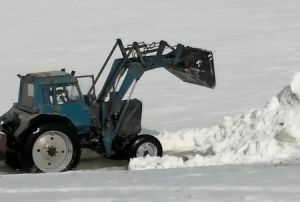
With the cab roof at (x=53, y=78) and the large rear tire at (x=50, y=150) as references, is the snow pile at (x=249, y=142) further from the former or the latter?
the cab roof at (x=53, y=78)

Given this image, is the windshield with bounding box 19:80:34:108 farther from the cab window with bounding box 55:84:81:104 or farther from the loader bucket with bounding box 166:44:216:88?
the loader bucket with bounding box 166:44:216:88

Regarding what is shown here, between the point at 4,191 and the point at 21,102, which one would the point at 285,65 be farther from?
the point at 4,191

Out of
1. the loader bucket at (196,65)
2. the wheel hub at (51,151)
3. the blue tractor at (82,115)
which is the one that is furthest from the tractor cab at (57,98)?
the loader bucket at (196,65)

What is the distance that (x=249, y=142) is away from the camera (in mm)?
9750

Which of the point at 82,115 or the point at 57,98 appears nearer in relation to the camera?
the point at 57,98

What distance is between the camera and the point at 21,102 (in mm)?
10492

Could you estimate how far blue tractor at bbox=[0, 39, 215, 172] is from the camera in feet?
31.8

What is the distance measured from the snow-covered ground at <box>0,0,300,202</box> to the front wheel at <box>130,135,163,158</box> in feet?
1.82

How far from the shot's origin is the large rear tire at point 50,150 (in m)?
9.58

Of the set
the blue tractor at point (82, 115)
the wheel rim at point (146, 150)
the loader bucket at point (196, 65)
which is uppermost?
the loader bucket at point (196, 65)

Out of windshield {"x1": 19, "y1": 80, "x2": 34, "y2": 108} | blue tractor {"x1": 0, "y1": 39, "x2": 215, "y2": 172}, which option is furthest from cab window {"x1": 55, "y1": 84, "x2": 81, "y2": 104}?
windshield {"x1": 19, "y1": 80, "x2": 34, "y2": 108}

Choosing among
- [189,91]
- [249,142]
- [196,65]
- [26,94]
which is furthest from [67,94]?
[189,91]

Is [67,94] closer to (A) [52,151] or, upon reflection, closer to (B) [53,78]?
(B) [53,78]

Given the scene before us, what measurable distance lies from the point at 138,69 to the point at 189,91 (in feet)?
24.8
